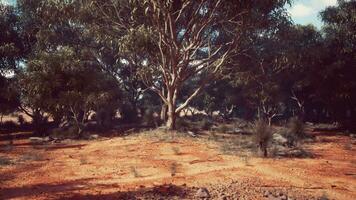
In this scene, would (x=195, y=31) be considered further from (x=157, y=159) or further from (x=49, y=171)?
(x=49, y=171)

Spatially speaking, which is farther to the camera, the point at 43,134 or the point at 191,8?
the point at 43,134

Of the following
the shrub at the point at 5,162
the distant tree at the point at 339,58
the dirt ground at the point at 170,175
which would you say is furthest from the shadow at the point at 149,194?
the distant tree at the point at 339,58

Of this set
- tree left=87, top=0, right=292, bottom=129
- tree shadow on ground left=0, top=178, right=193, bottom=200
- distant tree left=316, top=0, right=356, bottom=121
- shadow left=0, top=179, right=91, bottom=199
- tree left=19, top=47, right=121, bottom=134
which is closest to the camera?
tree shadow on ground left=0, top=178, right=193, bottom=200

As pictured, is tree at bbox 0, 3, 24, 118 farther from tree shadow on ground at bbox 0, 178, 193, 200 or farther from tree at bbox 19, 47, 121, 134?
tree shadow on ground at bbox 0, 178, 193, 200

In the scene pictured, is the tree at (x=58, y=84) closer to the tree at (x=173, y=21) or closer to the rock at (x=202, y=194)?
the tree at (x=173, y=21)

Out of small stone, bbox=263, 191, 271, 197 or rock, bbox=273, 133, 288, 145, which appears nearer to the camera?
small stone, bbox=263, 191, 271, 197

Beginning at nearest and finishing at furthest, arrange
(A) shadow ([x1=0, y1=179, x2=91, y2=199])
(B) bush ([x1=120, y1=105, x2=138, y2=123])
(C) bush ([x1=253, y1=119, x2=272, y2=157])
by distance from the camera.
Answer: (A) shadow ([x1=0, y1=179, x2=91, y2=199]), (C) bush ([x1=253, y1=119, x2=272, y2=157]), (B) bush ([x1=120, y1=105, x2=138, y2=123])

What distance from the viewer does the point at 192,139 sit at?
21.8 metres

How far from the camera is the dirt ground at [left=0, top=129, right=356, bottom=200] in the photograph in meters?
9.69

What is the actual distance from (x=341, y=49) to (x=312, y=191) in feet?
75.1

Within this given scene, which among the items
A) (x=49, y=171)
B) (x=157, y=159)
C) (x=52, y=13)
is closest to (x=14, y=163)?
(x=49, y=171)

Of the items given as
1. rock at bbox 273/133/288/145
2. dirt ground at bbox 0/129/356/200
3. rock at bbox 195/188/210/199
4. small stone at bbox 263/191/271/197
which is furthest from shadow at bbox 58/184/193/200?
rock at bbox 273/133/288/145

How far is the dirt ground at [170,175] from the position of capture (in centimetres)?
969

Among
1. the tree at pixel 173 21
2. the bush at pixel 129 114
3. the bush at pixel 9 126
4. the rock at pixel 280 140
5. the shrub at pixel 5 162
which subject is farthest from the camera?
the bush at pixel 129 114
